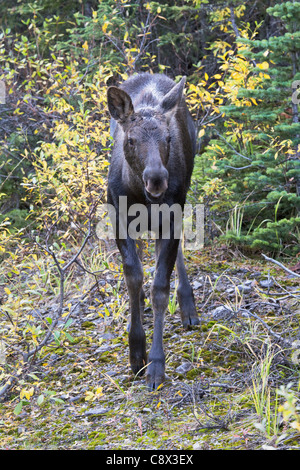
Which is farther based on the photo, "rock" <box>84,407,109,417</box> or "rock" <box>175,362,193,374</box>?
"rock" <box>175,362,193,374</box>

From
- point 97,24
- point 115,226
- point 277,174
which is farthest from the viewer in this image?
point 97,24

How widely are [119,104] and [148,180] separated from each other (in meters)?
0.98

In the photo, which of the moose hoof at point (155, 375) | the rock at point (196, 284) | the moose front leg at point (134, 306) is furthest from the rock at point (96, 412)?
the rock at point (196, 284)

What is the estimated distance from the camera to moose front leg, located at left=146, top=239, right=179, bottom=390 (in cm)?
516

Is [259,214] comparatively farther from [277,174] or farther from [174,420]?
[174,420]

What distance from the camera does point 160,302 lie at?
5441 millimetres

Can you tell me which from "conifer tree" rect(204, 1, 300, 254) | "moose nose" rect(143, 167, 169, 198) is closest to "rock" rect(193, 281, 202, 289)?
→ "conifer tree" rect(204, 1, 300, 254)

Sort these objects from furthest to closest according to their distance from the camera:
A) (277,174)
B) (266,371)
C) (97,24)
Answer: (97,24) < (277,174) < (266,371)

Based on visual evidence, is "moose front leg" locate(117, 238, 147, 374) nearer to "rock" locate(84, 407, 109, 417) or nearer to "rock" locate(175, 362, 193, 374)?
"rock" locate(175, 362, 193, 374)

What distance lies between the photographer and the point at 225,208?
9062 millimetres

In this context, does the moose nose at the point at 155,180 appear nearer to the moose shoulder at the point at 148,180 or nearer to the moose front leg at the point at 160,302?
the moose shoulder at the point at 148,180

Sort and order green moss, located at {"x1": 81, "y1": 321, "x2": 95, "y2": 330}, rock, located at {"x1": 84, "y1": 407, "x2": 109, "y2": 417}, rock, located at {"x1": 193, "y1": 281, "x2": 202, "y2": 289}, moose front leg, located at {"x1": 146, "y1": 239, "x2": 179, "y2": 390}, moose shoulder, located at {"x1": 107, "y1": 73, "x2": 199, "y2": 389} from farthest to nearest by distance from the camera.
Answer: rock, located at {"x1": 193, "y1": 281, "x2": 202, "y2": 289} < green moss, located at {"x1": 81, "y1": 321, "x2": 95, "y2": 330} < moose front leg, located at {"x1": 146, "y1": 239, "x2": 179, "y2": 390} < moose shoulder, located at {"x1": 107, "y1": 73, "x2": 199, "y2": 389} < rock, located at {"x1": 84, "y1": 407, "x2": 109, "y2": 417}

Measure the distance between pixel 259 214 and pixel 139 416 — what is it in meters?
4.44
